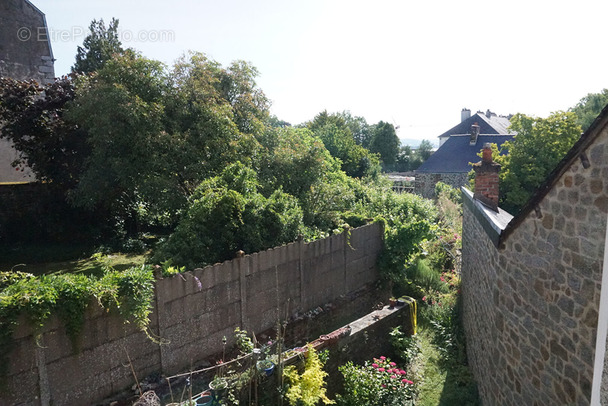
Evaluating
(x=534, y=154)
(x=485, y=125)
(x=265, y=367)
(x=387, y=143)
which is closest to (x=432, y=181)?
(x=485, y=125)

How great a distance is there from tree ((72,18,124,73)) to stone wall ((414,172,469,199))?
2461 centimetres

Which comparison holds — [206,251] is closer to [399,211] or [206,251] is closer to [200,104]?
[200,104]

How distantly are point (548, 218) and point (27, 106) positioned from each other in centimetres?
1271

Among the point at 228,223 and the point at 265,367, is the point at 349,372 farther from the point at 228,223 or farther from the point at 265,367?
the point at 228,223

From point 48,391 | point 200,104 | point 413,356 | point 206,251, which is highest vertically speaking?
point 200,104

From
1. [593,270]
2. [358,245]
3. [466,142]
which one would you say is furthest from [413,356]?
[466,142]

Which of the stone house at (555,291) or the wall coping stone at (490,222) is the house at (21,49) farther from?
the stone house at (555,291)

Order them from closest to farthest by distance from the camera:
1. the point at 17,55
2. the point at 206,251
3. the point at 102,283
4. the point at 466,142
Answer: the point at 102,283
the point at 206,251
the point at 17,55
the point at 466,142

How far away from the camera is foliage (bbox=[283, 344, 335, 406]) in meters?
5.37

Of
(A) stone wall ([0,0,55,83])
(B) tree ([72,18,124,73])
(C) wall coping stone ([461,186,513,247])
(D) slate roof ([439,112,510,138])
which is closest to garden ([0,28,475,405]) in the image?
(C) wall coping stone ([461,186,513,247])

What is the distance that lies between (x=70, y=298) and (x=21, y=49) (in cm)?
1632

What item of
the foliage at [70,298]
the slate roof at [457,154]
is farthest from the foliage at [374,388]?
the slate roof at [457,154]

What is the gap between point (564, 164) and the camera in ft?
11.7

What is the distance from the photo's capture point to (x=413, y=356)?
767 cm
